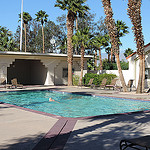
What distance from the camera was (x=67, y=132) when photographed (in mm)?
5387

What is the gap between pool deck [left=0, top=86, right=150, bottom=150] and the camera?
445 cm

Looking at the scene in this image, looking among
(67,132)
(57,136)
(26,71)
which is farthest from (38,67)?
(57,136)

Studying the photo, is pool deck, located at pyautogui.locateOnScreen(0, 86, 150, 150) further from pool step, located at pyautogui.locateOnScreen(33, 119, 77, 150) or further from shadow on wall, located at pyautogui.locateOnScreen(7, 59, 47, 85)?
shadow on wall, located at pyautogui.locateOnScreen(7, 59, 47, 85)

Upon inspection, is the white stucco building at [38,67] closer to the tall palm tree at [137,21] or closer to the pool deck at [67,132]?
the tall palm tree at [137,21]

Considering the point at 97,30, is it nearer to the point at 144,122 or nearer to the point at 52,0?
the point at 52,0

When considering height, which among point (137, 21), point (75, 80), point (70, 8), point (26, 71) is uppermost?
point (70, 8)

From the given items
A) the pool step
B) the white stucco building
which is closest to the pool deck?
the pool step

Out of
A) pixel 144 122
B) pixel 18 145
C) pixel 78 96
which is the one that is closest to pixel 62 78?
pixel 78 96

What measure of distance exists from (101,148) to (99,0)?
14626 millimetres

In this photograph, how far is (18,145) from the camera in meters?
4.43

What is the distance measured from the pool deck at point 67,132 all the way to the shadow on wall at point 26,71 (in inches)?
918

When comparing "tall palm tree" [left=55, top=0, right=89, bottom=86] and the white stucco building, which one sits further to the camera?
the white stucco building

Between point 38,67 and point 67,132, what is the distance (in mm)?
25741

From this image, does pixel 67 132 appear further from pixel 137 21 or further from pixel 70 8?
pixel 70 8
